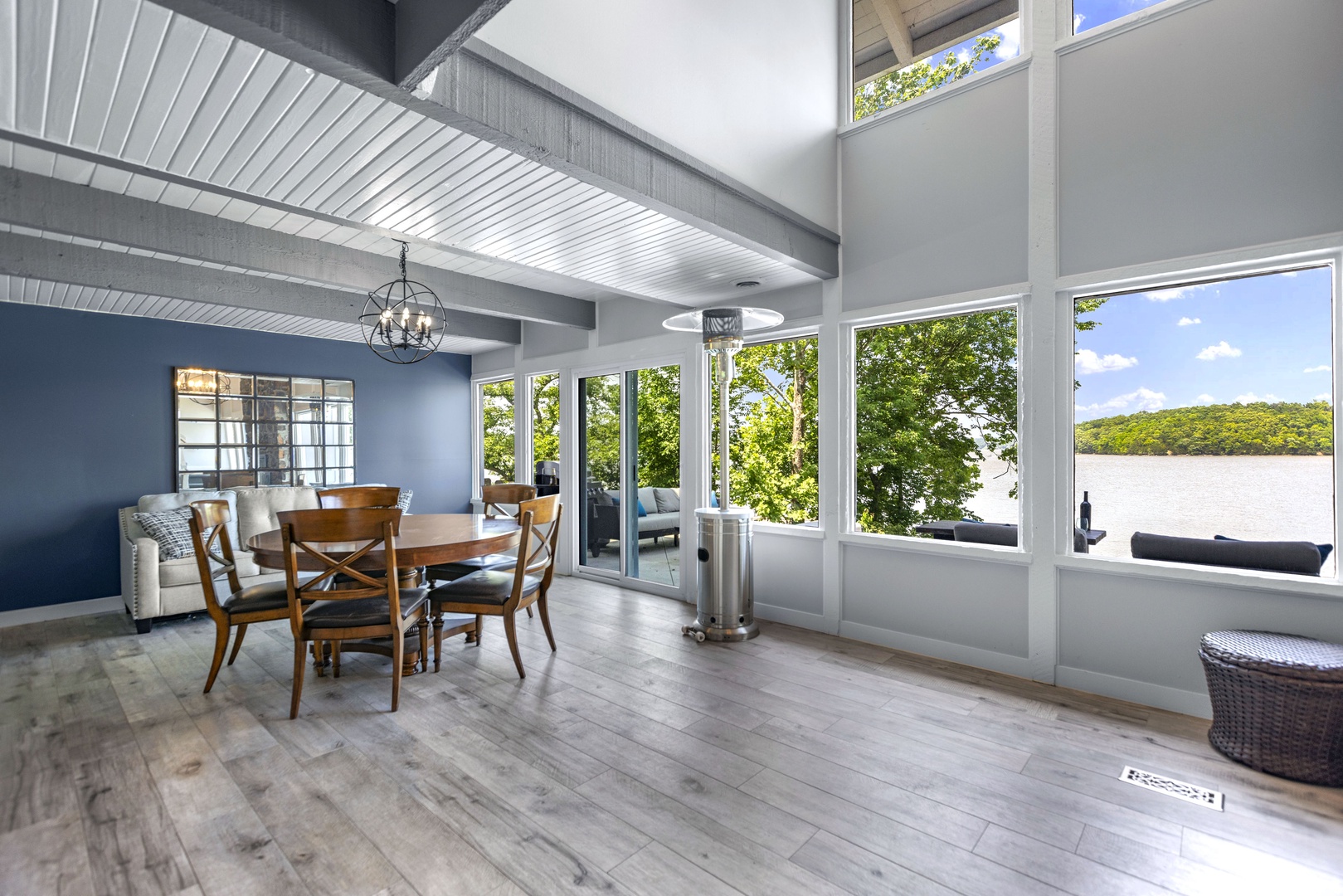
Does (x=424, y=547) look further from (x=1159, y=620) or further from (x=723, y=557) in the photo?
(x=1159, y=620)

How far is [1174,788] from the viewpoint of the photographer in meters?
2.27

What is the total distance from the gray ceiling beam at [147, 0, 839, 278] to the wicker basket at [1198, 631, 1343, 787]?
276 centimetres

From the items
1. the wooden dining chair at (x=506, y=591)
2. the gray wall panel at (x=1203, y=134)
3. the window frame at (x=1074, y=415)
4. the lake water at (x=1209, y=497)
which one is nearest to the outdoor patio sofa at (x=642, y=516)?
the wooden dining chair at (x=506, y=591)

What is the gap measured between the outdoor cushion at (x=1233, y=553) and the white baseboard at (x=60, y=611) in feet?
22.7

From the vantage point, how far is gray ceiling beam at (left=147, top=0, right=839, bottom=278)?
5.67 feet

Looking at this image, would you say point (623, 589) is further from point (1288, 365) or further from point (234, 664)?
point (1288, 365)

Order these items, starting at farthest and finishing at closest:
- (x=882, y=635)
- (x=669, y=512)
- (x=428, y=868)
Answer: (x=669, y=512) → (x=882, y=635) → (x=428, y=868)

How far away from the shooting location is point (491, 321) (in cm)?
638

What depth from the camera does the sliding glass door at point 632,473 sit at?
528 centimetres

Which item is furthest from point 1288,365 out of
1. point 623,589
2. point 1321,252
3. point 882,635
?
point 623,589

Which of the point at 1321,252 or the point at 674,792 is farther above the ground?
the point at 1321,252

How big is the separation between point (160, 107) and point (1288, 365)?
4.59m

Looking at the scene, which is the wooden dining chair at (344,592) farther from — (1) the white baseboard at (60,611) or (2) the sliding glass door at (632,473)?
(1) the white baseboard at (60,611)

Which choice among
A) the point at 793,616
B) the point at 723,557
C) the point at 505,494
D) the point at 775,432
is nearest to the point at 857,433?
the point at 775,432
